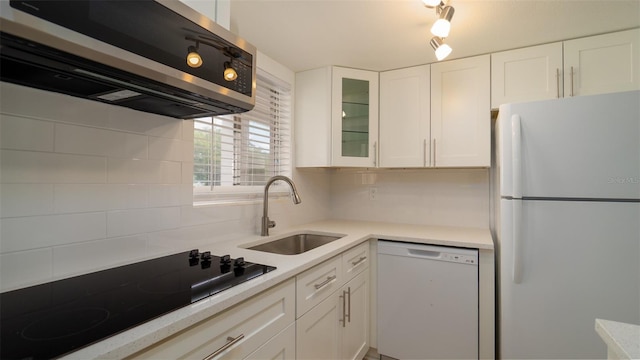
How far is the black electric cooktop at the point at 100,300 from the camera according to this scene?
58cm

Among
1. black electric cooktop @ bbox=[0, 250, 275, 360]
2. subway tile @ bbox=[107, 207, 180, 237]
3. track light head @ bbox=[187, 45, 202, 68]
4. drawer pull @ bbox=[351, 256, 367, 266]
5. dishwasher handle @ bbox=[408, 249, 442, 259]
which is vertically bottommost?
drawer pull @ bbox=[351, 256, 367, 266]

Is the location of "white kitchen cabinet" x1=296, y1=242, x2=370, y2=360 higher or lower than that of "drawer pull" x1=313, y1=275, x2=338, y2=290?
lower

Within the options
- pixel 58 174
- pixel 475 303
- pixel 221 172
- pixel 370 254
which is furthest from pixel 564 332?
pixel 58 174

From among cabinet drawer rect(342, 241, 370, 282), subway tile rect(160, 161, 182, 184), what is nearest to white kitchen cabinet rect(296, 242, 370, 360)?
cabinet drawer rect(342, 241, 370, 282)

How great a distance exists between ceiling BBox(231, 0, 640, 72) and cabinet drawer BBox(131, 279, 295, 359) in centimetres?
134

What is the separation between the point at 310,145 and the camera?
224 centimetres

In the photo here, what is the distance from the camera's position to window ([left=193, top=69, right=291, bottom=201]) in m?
1.56

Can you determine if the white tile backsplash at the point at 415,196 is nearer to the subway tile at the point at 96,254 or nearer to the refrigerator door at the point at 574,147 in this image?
the refrigerator door at the point at 574,147

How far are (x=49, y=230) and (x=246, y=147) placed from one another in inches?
43.2

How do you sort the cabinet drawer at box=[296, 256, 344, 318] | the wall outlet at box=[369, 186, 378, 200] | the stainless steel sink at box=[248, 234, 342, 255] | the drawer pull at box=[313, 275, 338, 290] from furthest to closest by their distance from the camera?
the wall outlet at box=[369, 186, 378, 200] < the stainless steel sink at box=[248, 234, 342, 255] < the drawer pull at box=[313, 275, 338, 290] < the cabinet drawer at box=[296, 256, 344, 318]

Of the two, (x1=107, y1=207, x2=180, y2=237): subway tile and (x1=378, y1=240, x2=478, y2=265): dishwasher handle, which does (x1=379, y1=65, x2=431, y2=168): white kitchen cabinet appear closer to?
(x1=378, y1=240, x2=478, y2=265): dishwasher handle

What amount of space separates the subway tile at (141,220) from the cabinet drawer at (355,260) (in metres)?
0.91

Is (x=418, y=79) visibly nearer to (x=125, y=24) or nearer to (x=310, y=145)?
(x=310, y=145)

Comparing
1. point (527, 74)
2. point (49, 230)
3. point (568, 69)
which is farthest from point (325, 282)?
point (568, 69)
